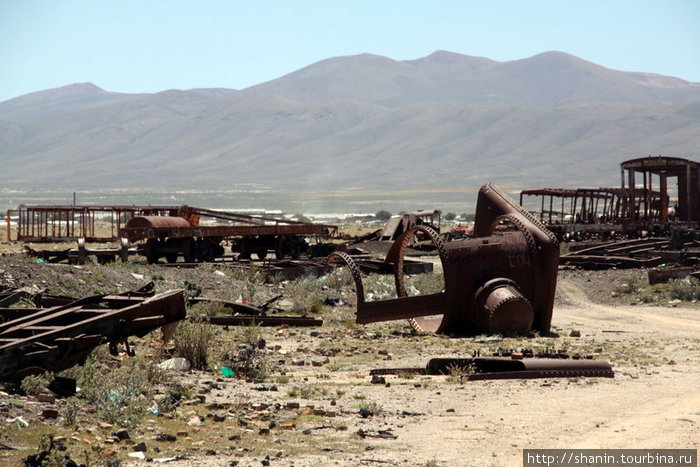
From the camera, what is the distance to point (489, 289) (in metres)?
13.2

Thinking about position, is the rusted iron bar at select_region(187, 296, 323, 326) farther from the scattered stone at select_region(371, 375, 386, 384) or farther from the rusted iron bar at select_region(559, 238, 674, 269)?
the rusted iron bar at select_region(559, 238, 674, 269)

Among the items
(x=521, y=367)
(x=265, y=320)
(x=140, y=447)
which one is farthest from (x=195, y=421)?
(x=265, y=320)

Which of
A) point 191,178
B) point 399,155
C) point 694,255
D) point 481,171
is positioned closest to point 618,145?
point 481,171

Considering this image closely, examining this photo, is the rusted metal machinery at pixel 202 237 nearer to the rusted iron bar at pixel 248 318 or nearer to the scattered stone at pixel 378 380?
the rusted iron bar at pixel 248 318

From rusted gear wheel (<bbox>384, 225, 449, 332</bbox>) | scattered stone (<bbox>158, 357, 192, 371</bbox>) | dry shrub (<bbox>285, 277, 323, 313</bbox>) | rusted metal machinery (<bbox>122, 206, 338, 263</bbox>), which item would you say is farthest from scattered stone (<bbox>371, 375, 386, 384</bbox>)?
rusted metal machinery (<bbox>122, 206, 338, 263</bbox>)

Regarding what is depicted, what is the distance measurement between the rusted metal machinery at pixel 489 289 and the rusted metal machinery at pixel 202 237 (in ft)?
37.8

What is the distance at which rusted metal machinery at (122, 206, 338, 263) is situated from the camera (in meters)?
24.3

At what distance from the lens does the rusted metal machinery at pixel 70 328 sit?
7.45 metres

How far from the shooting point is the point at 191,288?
17.1 m

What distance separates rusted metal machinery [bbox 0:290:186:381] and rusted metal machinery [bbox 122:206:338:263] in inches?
587

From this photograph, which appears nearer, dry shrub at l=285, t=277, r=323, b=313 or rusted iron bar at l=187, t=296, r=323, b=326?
rusted iron bar at l=187, t=296, r=323, b=326

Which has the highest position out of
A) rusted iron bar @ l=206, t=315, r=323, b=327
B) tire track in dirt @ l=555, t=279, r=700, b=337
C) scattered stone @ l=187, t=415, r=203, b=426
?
scattered stone @ l=187, t=415, r=203, b=426

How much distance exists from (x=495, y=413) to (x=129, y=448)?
3.20 m

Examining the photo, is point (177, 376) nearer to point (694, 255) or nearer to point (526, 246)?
point (526, 246)
